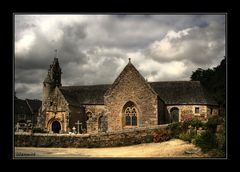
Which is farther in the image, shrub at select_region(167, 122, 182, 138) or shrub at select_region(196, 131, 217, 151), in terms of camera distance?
shrub at select_region(167, 122, 182, 138)

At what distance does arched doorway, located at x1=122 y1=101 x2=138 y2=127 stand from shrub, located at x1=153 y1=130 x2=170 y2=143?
8.56m

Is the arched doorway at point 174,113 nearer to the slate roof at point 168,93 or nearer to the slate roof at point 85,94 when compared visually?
the slate roof at point 168,93

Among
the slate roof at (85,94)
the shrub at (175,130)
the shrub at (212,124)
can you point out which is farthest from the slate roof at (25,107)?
the shrub at (212,124)

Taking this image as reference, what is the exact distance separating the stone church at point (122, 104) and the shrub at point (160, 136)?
5.28 m

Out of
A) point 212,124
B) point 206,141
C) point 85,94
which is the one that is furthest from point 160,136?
point 85,94

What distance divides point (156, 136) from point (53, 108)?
53.9ft

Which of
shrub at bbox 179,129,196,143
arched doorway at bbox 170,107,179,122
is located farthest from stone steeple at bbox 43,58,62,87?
shrub at bbox 179,129,196,143

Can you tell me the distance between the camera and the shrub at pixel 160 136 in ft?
67.7

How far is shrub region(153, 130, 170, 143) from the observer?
2062cm

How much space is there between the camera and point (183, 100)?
34.2m

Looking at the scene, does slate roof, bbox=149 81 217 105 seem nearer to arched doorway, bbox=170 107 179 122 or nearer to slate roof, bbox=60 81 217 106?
slate roof, bbox=60 81 217 106
